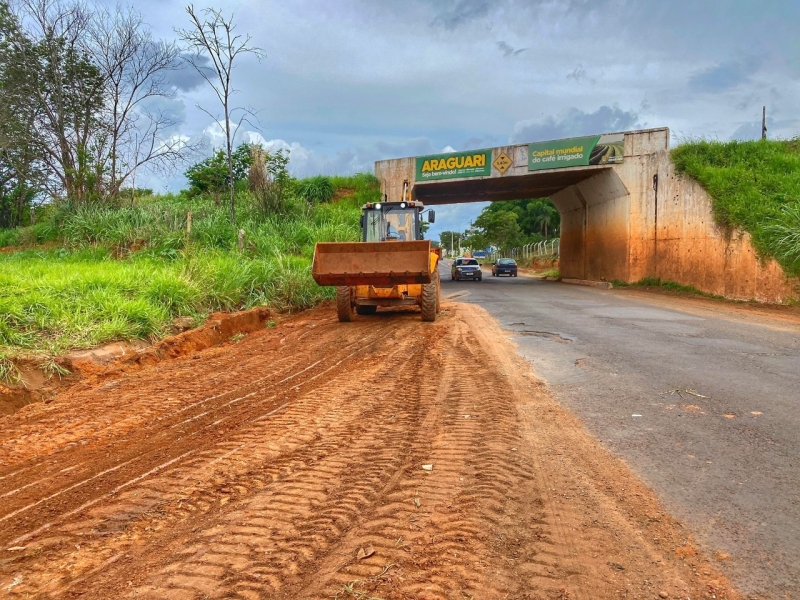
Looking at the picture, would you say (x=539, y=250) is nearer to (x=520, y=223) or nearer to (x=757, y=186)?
(x=520, y=223)

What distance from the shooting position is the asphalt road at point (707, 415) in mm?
2957

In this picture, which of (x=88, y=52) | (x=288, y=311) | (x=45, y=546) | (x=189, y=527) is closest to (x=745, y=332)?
(x=288, y=311)

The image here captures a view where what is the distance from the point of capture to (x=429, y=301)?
1112 cm

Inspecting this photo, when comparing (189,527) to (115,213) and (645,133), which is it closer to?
(115,213)

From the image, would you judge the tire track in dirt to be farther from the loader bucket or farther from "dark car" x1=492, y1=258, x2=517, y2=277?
"dark car" x1=492, y1=258, x2=517, y2=277

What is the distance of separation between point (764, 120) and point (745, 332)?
24404 mm

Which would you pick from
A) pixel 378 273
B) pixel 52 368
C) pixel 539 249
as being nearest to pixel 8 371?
pixel 52 368

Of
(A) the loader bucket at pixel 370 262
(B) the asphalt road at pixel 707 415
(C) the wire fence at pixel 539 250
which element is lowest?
(B) the asphalt road at pixel 707 415

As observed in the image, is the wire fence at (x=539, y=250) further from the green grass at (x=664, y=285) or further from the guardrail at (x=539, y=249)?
the green grass at (x=664, y=285)

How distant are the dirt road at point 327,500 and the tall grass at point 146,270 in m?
1.88

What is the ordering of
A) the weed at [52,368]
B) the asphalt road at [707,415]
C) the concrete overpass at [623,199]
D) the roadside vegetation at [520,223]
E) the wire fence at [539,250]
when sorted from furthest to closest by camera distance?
the roadside vegetation at [520,223], the wire fence at [539,250], the concrete overpass at [623,199], the weed at [52,368], the asphalt road at [707,415]

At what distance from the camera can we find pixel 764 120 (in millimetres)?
28562

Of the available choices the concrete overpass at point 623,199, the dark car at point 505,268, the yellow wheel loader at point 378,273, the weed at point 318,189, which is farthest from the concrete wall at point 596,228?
the yellow wheel loader at point 378,273

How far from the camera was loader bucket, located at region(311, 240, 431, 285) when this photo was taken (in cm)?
1057
